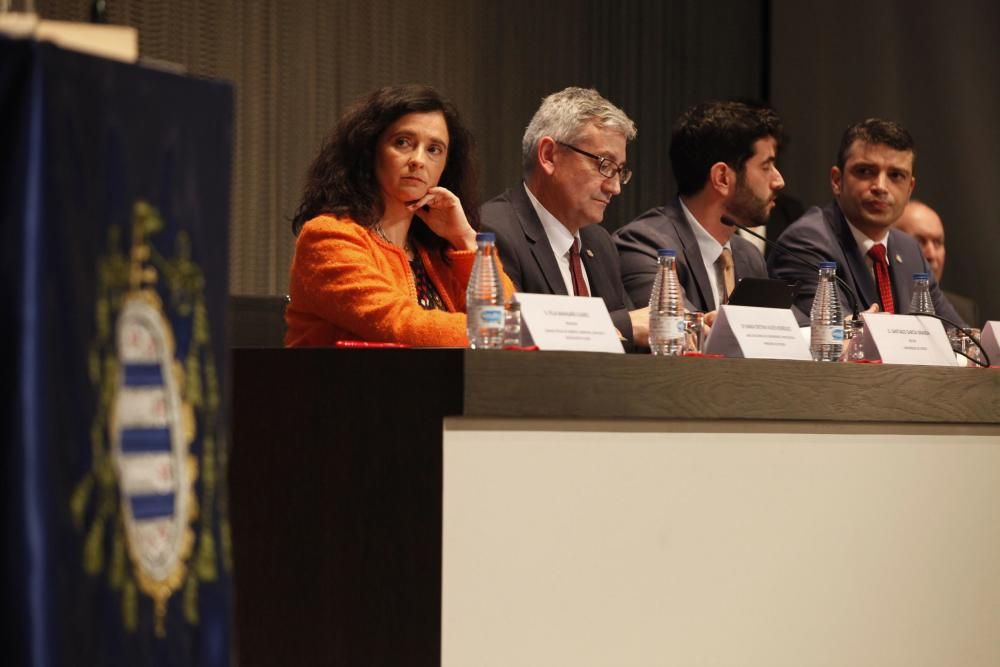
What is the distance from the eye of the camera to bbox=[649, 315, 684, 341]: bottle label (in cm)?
216

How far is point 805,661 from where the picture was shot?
6.60ft

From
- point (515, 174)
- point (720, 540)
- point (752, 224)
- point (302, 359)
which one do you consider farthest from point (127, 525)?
point (515, 174)

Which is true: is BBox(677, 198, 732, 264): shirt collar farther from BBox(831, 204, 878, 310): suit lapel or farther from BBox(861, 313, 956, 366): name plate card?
BBox(861, 313, 956, 366): name plate card

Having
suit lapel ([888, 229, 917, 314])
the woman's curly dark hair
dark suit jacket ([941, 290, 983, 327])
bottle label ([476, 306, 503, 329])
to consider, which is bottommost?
bottle label ([476, 306, 503, 329])

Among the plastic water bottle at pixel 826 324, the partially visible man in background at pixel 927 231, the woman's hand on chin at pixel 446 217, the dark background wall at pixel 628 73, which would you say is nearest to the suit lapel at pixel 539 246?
the woman's hand on chin at pixel 446 217

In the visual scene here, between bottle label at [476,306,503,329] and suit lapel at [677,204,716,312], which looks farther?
suit lapel at [677,204,716,312]

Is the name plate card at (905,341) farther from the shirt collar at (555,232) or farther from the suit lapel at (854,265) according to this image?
the suit lapel at (854,265)

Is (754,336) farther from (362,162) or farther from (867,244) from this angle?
(867,244)

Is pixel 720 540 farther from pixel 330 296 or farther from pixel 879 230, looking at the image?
pixel 879 230

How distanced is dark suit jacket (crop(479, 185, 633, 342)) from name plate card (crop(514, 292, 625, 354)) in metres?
0.72

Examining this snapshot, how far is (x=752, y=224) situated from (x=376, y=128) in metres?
1.45

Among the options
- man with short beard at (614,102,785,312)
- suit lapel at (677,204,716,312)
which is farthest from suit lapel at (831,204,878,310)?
suit lapel at (677,204,716,312)

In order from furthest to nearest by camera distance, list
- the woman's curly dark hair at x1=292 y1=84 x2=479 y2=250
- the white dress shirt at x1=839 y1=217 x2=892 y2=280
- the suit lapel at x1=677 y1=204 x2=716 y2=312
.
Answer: the white dress shirt at x1=839 y1=217 x2=892 y2=280 < the suit lapel at x1=677 y1=204 x2=716 y2=312 < the woman's curly dark hair at x1=292 y1=84 x2=479 y2=250

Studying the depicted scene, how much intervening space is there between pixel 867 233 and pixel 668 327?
71.5 inches
